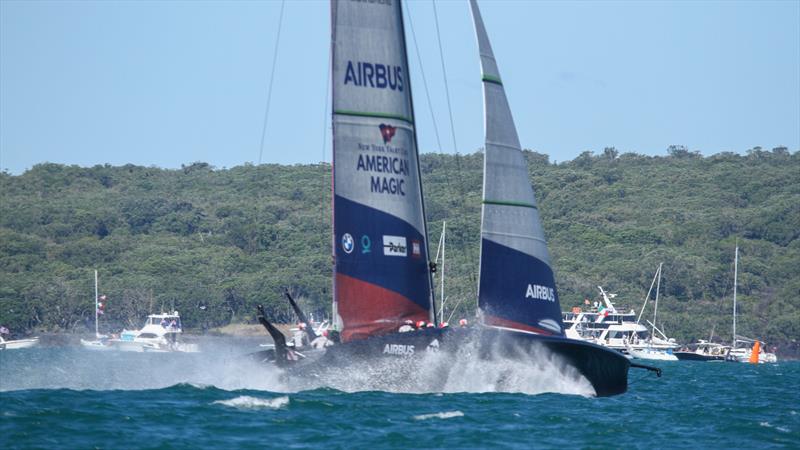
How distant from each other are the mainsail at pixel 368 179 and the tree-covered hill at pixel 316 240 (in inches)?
1948

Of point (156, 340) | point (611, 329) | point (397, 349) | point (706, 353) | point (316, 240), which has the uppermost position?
point (316, 240)

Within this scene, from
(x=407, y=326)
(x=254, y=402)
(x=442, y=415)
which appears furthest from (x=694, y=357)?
(x=254, y=402)

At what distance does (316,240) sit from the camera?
100m

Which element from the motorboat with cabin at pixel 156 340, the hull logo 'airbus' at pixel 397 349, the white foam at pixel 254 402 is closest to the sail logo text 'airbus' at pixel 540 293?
the hull logo 'airbus' at pixel 397 349

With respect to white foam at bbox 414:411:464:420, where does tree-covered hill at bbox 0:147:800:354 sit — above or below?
above

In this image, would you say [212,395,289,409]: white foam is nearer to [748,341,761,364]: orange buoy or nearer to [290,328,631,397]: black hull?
[290,328,631,397]: black hull

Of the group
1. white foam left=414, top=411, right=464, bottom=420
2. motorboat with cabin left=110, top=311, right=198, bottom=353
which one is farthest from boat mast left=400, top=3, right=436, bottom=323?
motorboat with cabin left=110, top=311, right=198, bottom=353

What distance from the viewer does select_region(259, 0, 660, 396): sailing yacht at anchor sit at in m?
24.5

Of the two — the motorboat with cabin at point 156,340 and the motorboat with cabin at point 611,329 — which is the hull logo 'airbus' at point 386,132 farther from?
the motorboat with cabin at point 611,329

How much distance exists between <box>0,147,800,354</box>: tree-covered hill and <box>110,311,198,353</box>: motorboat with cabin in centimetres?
1112

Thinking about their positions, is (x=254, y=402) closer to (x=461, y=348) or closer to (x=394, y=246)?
(x=461, y=348)

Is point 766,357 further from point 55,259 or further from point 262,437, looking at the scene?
point 262,437

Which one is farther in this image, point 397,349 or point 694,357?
point 694,357

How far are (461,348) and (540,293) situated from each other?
8.73 feet
